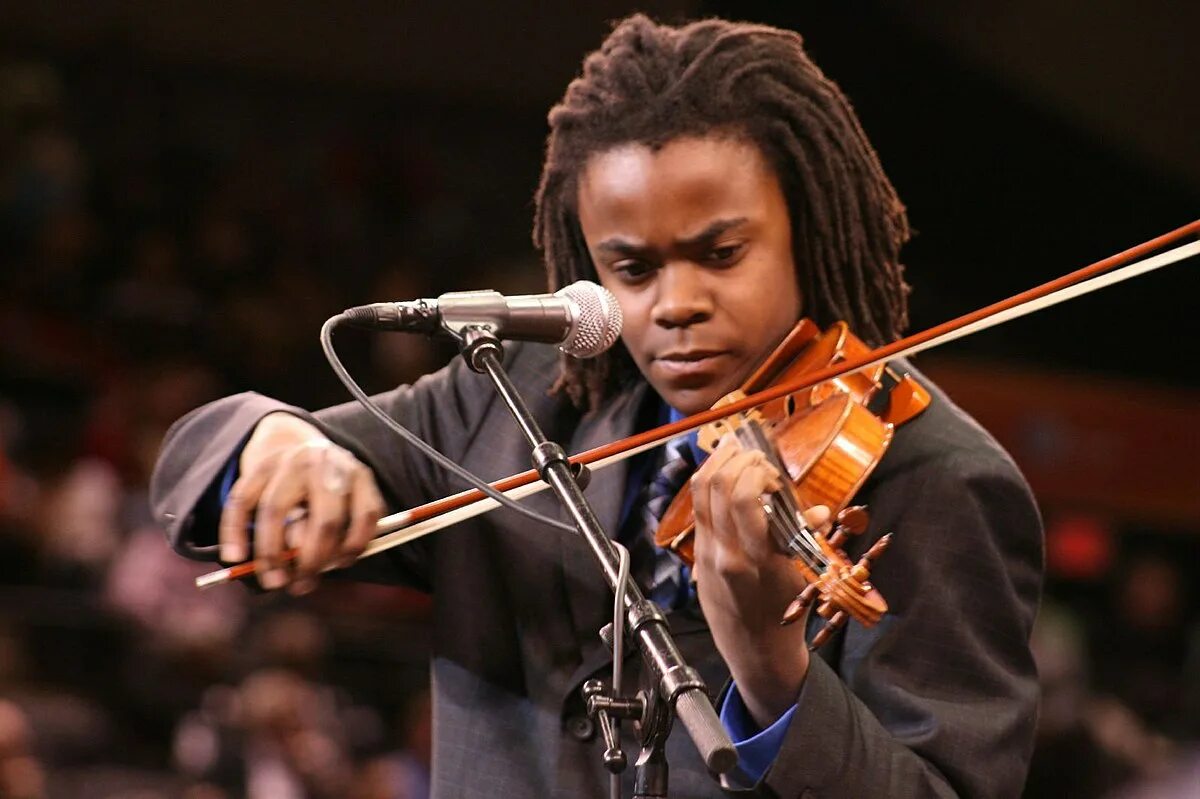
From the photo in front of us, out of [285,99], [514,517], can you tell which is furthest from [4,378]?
[514,517]

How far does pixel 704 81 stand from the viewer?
192cm

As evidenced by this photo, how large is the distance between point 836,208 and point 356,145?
218 inches

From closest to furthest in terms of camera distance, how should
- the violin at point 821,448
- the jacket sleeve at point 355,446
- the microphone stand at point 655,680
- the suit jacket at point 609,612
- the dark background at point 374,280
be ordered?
the microphone stand at point 655,680 → the violin at point 821,448 → the suit jacket at point 609,612 → the jacket sleeve at point 355,446 → the dark background at point 374,280

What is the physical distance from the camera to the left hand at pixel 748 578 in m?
1.47

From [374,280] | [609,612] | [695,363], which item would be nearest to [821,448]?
[695,363]

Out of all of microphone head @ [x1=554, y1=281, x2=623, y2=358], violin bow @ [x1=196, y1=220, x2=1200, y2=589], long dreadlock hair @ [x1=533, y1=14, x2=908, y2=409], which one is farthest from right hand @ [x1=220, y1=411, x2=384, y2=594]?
long dreadlock hair @ [x1=533, y1=14, x2=908, y2=409]

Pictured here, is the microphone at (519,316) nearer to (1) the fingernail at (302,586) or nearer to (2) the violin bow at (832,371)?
(2) the violin bow at (832,371)

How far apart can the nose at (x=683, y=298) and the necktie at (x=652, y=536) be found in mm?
176

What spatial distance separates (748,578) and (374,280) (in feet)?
17.9

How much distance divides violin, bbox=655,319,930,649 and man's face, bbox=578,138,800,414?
5 centimetres

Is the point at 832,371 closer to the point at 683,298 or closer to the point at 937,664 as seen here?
the point at 683,298

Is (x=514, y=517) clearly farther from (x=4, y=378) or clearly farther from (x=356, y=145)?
(x=356, y=145)

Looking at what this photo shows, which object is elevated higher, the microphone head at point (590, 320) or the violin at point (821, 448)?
the microphone head at point (590, 320)

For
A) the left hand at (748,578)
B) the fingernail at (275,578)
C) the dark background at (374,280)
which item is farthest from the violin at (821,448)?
the dark background at (374,280)
